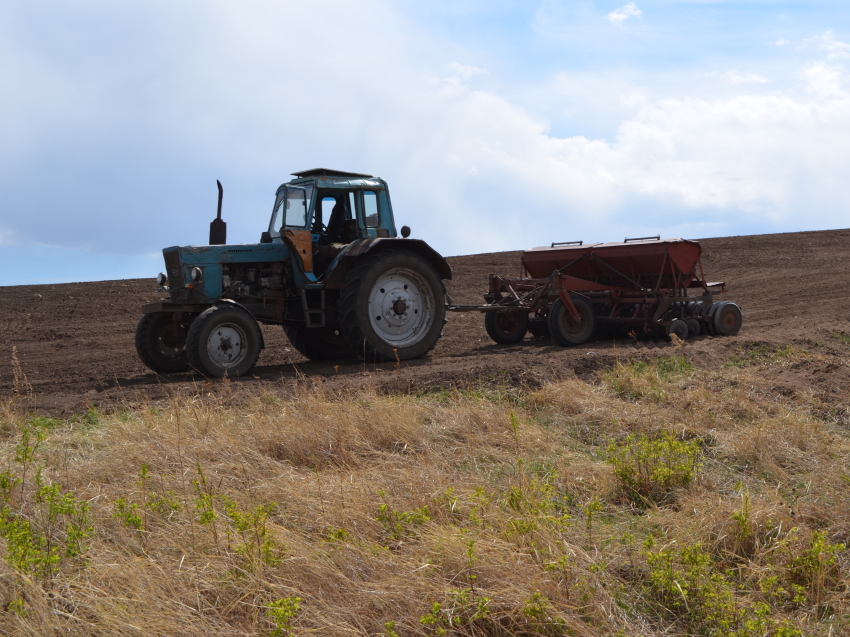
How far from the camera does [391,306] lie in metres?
10.3

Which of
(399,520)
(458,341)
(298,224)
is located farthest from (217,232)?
(399,520)

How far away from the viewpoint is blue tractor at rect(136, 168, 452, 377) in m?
9.80

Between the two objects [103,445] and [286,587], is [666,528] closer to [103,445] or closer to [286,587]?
[286,587]

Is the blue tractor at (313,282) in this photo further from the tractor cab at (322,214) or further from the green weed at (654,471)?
the green weed at (654,471)

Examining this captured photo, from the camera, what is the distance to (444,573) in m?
3.40

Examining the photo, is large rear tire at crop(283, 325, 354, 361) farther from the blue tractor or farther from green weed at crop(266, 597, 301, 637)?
green weed at crop(266, 597, 301, 637)

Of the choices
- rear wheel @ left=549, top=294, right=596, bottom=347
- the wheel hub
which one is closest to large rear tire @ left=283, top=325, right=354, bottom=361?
the wheel hub

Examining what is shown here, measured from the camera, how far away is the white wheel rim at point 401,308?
10.2 meters

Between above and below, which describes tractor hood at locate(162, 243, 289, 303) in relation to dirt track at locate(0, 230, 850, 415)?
above

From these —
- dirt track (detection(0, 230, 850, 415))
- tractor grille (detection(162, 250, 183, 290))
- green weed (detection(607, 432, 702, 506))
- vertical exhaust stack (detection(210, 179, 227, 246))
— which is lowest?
green weed (detection(607, 432, 702, 506))

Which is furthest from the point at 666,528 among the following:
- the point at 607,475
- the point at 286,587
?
the point at 286,587

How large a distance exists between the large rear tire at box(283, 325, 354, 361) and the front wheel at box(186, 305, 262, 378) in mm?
1974

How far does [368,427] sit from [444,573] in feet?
8.55

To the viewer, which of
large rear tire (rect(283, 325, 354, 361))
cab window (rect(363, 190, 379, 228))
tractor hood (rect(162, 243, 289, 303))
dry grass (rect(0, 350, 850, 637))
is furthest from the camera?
large rear tire (rect(283, 325, 354, 361))
